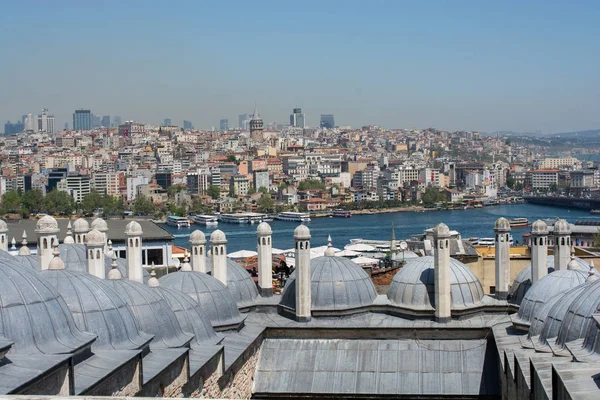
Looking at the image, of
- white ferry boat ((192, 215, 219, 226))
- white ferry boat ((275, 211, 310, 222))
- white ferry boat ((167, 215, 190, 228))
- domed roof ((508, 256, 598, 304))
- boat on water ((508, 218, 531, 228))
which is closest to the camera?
domed roof ((508, 256, 598, 304))

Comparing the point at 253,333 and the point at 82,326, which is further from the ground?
the point at 82,326

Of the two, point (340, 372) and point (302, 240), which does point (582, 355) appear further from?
point (302, 240)

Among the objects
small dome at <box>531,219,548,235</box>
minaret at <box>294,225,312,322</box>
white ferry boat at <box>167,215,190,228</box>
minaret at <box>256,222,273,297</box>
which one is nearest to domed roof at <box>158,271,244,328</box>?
minaret at <box>294,225,312,322</box>

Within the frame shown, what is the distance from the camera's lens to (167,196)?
228 ft

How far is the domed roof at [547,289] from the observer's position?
28.7 ft

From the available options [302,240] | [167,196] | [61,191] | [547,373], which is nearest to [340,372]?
[302,240]

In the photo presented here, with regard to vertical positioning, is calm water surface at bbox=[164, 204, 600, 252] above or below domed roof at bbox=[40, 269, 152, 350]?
below

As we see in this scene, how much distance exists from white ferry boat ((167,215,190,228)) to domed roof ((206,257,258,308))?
4439 cm

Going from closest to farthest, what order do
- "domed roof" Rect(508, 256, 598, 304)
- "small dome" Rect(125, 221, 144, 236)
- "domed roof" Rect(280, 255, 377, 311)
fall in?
"small dome" Rect(125, 221, 144, 236), "domed roof" Rect(280, 255, 377, 311), "domed roof" Rect(508, 256, 598, 304)

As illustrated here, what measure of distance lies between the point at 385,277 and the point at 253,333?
17.1ft

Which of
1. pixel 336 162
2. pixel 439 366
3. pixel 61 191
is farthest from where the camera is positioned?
pixel 336 162

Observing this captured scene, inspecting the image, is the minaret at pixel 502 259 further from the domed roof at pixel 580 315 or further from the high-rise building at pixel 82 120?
the high-rise building at pixel 82 120

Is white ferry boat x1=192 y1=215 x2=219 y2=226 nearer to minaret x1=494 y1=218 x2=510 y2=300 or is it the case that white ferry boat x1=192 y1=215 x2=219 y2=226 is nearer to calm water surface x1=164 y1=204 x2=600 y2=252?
calm water surface x1=164 y1=204 x2=600 y2=252

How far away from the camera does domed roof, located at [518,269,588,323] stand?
8.73 m
